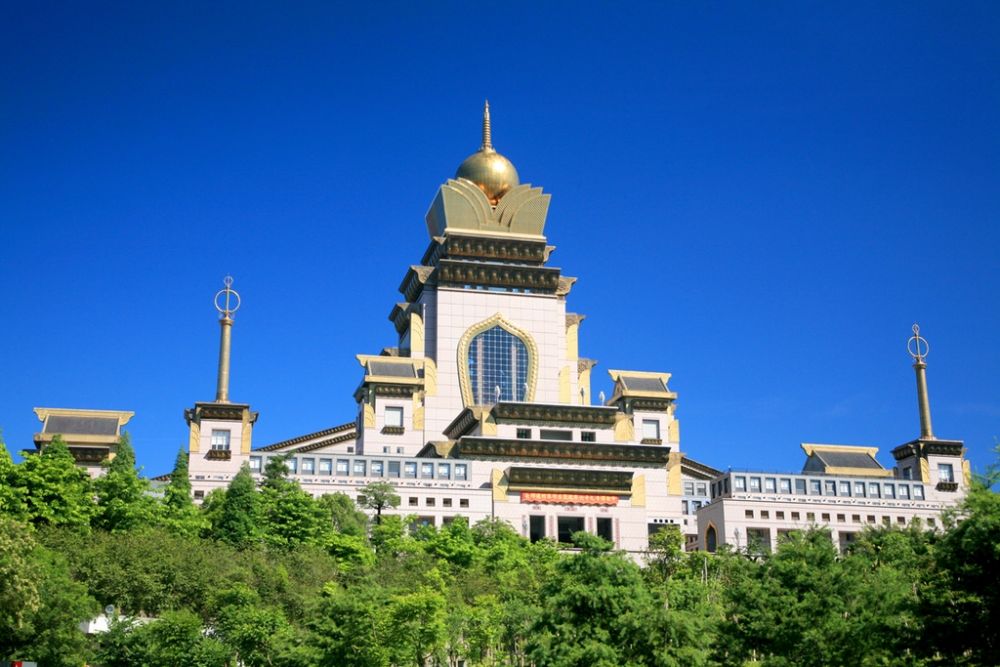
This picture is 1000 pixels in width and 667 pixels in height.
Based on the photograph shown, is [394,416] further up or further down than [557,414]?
further up

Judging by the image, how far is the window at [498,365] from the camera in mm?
99000

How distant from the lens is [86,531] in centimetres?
6481

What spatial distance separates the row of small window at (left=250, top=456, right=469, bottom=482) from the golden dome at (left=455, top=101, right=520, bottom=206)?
2642 centimetres

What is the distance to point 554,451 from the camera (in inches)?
3428

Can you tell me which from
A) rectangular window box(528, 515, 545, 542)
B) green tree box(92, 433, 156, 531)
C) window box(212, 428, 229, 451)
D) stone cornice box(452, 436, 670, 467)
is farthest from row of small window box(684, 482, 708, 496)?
green tree box(92, 433, 156, 531)

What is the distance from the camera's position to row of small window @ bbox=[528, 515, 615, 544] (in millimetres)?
85250

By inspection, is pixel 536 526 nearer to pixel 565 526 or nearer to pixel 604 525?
pixel 565 526

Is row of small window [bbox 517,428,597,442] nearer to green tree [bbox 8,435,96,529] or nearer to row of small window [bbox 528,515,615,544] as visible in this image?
row of small window [bbox 528,515,615,544]

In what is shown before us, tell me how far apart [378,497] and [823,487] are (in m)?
30.5

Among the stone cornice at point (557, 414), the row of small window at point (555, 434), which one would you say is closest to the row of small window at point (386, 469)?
the stone cornice at point (557, 414)

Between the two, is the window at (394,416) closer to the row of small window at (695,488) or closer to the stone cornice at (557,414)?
the stone cornice at (557,414)

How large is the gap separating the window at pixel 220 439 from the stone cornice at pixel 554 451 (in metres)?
14.2

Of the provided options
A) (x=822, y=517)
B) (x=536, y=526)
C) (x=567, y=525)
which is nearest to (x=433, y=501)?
Answer: (x=536, y=526)

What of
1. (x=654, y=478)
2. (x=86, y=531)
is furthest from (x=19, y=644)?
(x=654, y=478)
